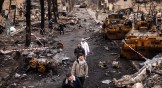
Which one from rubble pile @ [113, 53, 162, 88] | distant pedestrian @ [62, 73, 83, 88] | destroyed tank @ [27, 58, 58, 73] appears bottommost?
destroyed tank @ [27, 58, 58, 73]

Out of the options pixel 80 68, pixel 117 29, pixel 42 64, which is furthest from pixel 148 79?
pixel 117 29

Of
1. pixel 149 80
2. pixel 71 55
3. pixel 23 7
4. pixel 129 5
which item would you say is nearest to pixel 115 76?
pixel 149 80

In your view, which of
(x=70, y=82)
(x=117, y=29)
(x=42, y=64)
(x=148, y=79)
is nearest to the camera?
(x=70, y=82)

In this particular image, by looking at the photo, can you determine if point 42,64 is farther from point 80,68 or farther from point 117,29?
point 117,29

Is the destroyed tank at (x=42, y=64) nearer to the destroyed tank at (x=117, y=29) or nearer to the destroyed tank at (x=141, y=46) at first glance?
the destroyed tank at (x=141, y=46)

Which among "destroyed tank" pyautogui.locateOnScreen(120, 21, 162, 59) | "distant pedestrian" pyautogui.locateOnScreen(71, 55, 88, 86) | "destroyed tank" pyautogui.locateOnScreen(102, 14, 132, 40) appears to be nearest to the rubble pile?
"distant pedestrian" pyautogui.locateOnScreen(71, 55, 88, 86)

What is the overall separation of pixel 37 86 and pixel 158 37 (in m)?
7.11

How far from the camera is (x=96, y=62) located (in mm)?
18719

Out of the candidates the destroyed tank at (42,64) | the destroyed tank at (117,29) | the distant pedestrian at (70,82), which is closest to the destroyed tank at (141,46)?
the destroyed tank at (42,64)

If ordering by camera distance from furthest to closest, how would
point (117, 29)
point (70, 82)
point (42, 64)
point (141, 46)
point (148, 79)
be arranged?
point (117, 29) → point (141, 46) → point (42, 64) → point (148, 79) → point (70, 82)

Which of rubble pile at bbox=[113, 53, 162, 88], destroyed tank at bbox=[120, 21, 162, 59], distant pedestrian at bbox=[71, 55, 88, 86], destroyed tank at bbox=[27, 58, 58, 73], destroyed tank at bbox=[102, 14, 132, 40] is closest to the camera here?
distant pedestrian at bbox=[71, 55, 88, 86]

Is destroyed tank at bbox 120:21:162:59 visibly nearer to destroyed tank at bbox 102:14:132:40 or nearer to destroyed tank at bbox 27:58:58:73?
destroyed tank at bbox 27:58:58:73

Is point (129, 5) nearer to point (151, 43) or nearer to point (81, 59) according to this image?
point (151, 43)

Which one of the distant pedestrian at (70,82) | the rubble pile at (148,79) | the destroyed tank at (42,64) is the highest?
the distant pedestrian at (70,82)
